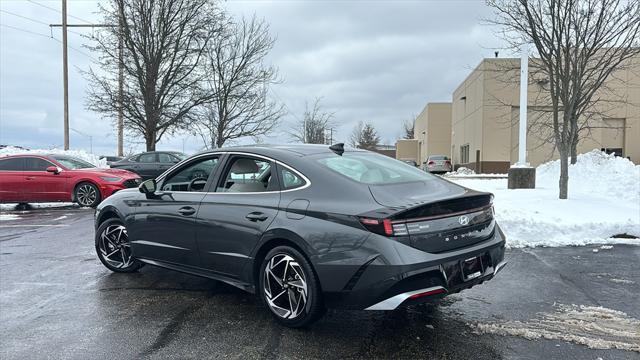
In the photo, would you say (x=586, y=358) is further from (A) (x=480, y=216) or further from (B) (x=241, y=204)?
(B) (x=241, y=204)

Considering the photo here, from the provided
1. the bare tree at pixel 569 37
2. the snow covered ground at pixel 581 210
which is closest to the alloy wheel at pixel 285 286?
the snow covered ground at pixel 581 210

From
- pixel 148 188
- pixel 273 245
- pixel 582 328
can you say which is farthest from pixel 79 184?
pixel 582 328

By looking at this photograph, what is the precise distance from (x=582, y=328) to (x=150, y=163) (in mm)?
17491

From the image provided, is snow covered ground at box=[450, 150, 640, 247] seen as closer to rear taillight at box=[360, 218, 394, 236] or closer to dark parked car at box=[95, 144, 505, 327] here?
dark parked car at box=[95, 144, 505, 327]

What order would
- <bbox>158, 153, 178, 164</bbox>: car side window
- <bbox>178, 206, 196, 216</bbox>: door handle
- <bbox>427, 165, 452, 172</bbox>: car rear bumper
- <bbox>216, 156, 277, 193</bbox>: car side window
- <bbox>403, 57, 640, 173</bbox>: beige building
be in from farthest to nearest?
<bbox>427, 165, 452, 172</bbox>: car rear bumper
<bbox>403, 57, 640, 173</bbox>: beige building
<bbox>158, 153, 178, 164</bbox>: car side window
<bbox>178, 206, 196, 216</bbox>: door handle
<bbox>216, 156, 277, 193</bbox>: car side window

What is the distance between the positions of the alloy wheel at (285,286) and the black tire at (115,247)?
2419mm

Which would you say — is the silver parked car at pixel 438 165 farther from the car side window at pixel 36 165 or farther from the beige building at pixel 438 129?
the car side window at pixel 36 165

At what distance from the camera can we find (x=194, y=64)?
22.7 m

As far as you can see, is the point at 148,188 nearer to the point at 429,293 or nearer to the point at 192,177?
the point at 192,177

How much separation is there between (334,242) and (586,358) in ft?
6.44

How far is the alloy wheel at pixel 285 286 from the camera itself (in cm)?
399

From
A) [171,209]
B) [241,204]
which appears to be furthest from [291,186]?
[171,209]

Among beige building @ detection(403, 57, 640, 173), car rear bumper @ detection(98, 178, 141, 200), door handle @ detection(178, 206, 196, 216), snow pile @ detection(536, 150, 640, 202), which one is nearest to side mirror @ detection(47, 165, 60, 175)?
car rear bumper @ detection(98, 178, 141, 200)

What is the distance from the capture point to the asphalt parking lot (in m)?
3.68
